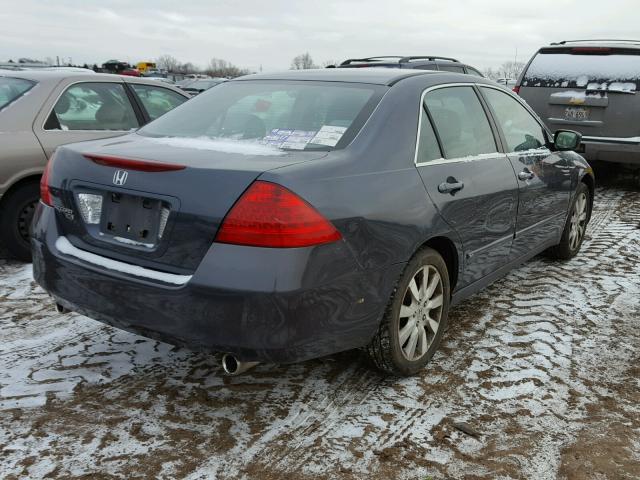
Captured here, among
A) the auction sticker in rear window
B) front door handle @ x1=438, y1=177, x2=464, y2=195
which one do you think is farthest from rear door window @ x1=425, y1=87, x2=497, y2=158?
the auction sticker in rear window

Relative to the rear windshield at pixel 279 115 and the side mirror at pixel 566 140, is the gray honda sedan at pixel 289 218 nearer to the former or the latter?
the rear windshield at pixel 279 115

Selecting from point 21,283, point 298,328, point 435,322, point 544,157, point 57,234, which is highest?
point 544,157

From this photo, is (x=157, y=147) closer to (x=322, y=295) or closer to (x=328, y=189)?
(x=328, y=189)

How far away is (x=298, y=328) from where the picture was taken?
2549 millimetres

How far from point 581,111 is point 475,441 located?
664 cm

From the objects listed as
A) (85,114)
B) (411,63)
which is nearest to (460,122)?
(85,114)

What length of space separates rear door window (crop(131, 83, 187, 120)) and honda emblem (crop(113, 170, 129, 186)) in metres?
3.36

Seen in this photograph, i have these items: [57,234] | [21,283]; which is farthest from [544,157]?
[21,283]

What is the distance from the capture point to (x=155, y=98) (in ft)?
20.3

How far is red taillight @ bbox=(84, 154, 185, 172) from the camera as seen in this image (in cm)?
264

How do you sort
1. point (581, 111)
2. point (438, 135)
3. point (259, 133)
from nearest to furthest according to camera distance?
point (259, 133) < point (438, 135) < point (581, 111)

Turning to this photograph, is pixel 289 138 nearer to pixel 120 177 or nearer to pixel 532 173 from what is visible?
pixel 120 177

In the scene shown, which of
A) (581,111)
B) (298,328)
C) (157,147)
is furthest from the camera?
(581,111)

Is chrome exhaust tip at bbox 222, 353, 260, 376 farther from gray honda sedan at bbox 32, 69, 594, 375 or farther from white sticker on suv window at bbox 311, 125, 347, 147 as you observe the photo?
white sticker on suv window at bbox 311, 125, 347, 147
